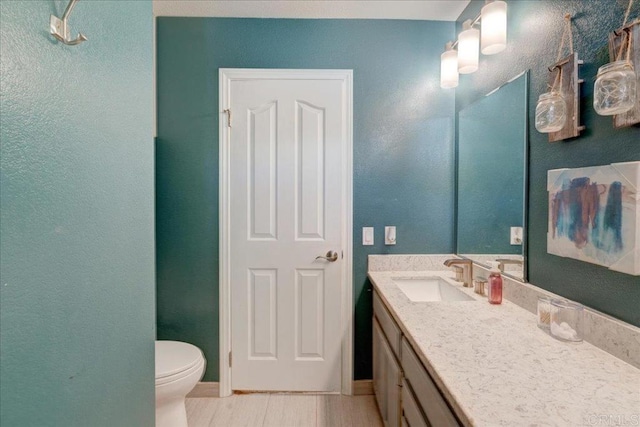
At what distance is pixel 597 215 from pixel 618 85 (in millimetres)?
404

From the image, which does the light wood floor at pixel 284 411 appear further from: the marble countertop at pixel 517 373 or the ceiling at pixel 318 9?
the ceiling at pixel 318 9

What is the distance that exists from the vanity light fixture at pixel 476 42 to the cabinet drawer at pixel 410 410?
1525mm

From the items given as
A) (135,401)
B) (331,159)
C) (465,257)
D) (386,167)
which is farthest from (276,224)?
(135,401)

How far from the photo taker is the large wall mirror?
63.0 inches

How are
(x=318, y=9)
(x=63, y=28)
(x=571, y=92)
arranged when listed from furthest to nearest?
(x=318, y=9), (x=571, y=92), (x=63, y=28)

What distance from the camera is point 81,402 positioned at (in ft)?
2.74

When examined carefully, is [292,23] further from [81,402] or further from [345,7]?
[81,402]

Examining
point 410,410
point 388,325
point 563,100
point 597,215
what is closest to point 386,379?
point 388,325

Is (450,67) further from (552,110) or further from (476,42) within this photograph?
(552,110)

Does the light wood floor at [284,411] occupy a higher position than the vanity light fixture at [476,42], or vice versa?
the vanity light fixture at [476,42]

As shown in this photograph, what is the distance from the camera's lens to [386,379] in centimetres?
176

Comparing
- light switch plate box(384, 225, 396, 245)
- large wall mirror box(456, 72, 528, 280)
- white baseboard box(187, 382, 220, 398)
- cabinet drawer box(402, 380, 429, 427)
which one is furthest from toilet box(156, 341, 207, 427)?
large wall mirror box(456, 72, 528, 280)

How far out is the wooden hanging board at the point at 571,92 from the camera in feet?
4.00

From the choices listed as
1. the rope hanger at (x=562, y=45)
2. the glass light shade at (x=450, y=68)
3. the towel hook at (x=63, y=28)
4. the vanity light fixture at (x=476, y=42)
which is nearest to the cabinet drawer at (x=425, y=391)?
the rope hanger at (x=562, y=45)
